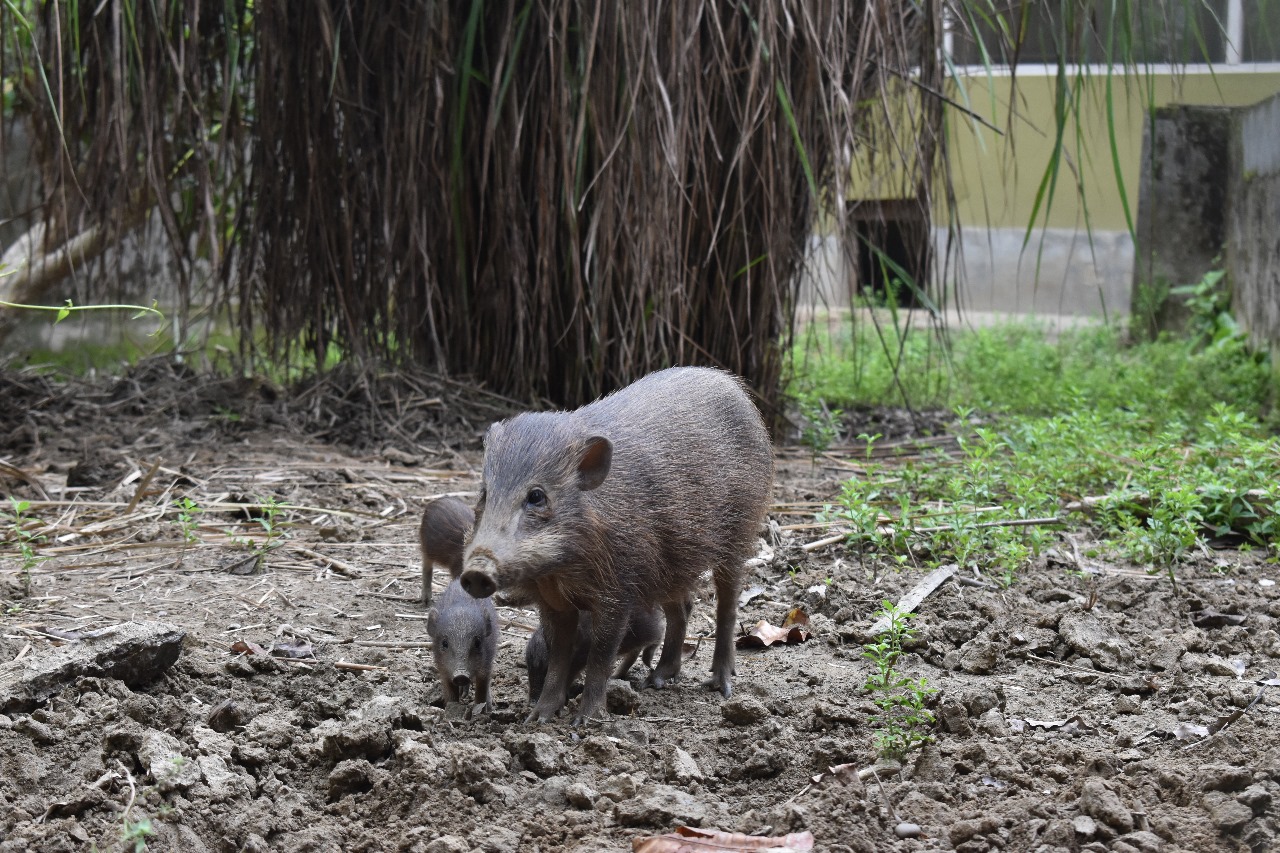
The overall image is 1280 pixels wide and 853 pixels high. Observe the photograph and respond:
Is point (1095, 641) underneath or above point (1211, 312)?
underneath

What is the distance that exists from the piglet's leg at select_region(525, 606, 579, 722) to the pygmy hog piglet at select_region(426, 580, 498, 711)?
18 cm

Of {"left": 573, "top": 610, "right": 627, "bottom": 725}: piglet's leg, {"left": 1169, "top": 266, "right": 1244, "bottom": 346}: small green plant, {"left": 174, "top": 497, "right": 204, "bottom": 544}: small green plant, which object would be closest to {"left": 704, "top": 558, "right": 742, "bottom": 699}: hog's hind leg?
{"left": 573, "top": 610, "right": 627, "bottom": 725}: piglet's leg

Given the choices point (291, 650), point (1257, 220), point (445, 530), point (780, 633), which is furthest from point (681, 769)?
point (1257, 220)

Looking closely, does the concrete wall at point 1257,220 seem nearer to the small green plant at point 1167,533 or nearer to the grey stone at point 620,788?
the small green plant at point 1167,533

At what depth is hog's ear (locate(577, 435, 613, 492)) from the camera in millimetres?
3014

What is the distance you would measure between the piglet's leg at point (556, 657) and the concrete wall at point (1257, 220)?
20.7 ft

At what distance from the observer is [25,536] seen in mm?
4316

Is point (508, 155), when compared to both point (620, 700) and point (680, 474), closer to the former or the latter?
point (680, 474)

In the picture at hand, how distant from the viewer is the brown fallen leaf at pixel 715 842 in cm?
235

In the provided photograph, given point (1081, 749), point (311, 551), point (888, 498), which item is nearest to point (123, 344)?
point (311, 551)

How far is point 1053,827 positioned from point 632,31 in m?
3.59

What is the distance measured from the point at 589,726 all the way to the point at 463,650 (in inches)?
16.9

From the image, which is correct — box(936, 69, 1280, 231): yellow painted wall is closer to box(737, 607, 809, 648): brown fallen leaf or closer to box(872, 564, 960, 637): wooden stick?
box(872, 564, 960, 637): wooden stick

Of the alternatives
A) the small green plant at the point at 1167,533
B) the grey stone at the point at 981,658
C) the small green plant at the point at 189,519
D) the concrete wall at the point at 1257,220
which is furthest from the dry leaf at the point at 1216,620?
the concrete wall at the point at 1257,220
